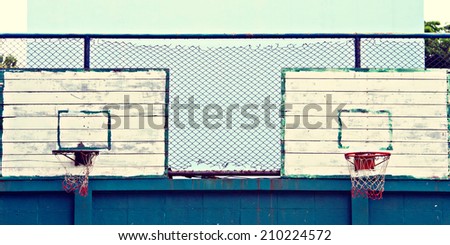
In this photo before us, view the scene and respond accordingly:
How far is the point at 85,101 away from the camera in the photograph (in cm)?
736

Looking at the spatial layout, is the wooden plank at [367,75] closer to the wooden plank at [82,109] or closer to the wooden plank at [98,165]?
the wooden plank at [82,109]

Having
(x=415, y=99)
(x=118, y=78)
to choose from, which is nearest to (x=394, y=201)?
(x=415, y=99)

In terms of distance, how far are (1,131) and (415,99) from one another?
4.33 m

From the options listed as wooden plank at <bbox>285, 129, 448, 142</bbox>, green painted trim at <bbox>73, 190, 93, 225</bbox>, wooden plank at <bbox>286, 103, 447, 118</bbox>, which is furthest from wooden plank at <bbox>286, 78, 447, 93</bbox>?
green painted trim at <bbox>73, 190, 93, 225</bbox>

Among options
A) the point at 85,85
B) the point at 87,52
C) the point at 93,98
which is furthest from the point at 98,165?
the point at 87,52

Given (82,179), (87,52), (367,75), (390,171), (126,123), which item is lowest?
(82,179)

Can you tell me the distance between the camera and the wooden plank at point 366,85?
7352 mm

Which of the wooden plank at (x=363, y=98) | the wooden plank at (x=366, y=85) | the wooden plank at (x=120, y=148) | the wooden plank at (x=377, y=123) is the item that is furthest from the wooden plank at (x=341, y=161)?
the wooden plank at (x=120, y=148)

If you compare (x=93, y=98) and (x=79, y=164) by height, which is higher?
(x=93, y=98)

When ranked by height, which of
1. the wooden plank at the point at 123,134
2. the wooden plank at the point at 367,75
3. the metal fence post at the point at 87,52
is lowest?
the wooden plank at the point at 123,134

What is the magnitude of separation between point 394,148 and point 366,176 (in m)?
0.48

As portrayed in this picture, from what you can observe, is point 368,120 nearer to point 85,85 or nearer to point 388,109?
point 388,109

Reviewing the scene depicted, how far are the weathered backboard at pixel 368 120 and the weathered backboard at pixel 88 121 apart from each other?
141cm

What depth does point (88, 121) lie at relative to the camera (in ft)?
24.1
